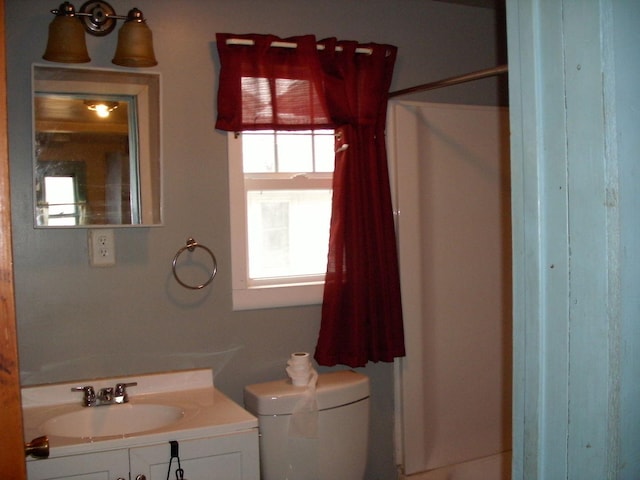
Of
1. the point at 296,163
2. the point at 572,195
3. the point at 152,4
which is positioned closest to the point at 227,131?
the point at 296,163

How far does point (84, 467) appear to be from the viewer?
5.20ft

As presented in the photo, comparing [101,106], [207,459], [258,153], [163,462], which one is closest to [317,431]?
[207,459]

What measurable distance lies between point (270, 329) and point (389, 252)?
53 cm

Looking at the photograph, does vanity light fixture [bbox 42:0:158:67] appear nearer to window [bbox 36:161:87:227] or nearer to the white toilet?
window [bbox 36:161:87:227]

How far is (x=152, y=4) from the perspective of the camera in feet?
6.73

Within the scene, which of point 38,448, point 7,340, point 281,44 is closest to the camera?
point 7,340

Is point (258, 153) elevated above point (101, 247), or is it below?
above

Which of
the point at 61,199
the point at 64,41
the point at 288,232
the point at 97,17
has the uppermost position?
the point at 97,17

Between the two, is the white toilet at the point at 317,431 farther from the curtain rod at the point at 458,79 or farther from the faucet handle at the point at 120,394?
the curtain rod at the point at 458,79

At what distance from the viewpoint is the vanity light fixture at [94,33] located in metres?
1.85

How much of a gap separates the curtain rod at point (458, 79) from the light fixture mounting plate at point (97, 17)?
1.03 meters

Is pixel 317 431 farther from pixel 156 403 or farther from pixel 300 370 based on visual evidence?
pixel 156 403

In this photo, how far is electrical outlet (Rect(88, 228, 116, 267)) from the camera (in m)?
2.00

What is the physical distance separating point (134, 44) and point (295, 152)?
2.32 feet
